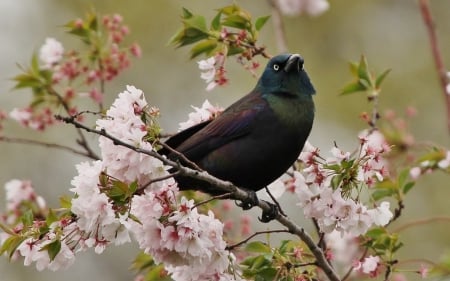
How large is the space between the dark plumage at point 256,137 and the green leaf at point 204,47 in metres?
0.34

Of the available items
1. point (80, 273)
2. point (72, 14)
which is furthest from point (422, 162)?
point (72, 14)

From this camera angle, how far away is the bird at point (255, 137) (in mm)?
4785

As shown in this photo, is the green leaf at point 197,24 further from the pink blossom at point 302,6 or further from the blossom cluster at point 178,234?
the pink blossom at point 302,6

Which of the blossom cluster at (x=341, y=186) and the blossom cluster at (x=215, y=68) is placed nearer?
the blossom cluster at (x=341, y=186)

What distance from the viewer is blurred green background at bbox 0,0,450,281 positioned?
11586mm

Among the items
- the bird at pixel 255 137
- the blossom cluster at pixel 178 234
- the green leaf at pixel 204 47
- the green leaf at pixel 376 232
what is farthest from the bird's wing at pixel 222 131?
the blossom cluster at pixel 178 234

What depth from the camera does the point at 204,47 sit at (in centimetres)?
480

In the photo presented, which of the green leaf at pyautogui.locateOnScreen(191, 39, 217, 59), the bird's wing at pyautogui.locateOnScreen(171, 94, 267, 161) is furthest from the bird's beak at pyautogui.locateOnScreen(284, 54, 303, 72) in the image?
the green leaf at pyautogui.locateOnScreen(191, 39, 217, 59)

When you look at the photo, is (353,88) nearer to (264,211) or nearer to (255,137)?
(255,137)

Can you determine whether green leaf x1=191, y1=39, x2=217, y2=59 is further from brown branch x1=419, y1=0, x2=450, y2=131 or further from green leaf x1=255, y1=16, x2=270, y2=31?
brown branch x1=419, y1=0, x2=450, y2=131

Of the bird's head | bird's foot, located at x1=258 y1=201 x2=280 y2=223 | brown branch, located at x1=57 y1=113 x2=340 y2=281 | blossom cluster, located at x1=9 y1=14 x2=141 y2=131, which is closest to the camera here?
brown branch, located at x1=57 y1=113 x2=340 y2=281

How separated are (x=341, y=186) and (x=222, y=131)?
1115 millimetres

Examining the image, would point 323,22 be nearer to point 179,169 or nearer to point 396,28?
point 396,28

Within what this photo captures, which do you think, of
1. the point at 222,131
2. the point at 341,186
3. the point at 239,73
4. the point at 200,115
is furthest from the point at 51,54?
the point at 239,73
